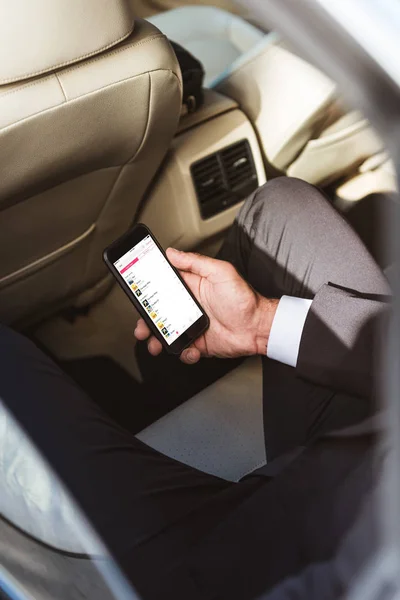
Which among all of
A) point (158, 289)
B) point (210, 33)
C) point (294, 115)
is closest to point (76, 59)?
point (158, 289)

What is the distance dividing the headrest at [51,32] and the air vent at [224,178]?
0.40 m

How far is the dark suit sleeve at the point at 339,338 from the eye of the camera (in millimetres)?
885

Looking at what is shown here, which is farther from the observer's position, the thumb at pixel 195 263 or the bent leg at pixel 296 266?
the thumb at pixel 195 263

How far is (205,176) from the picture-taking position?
3.97 feet

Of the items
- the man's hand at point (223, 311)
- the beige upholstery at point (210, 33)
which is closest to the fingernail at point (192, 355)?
the man's hand at point (223, 311)

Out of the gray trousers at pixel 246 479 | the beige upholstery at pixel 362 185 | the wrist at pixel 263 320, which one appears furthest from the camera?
the beige upholstery at pixel 362 185

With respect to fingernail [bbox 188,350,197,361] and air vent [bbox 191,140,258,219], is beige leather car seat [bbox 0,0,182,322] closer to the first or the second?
air vent [bbox 191,140,258,219]

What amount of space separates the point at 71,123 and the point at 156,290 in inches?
12.6

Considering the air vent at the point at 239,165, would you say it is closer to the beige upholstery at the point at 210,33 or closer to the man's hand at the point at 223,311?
the man's hand at the point at 223,311

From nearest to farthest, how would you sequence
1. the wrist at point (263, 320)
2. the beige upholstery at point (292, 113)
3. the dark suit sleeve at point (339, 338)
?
1. the dark suit sleeve at point (339, 338)
2. the wrist at point (263, 320)
3. the beige upholstery at point (292, 113)

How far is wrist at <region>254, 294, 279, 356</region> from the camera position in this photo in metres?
1.01

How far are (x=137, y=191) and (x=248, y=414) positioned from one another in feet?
1.38

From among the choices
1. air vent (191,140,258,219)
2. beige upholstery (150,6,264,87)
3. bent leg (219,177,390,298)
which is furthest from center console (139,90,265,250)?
beige upholstery (150,6,264,87)

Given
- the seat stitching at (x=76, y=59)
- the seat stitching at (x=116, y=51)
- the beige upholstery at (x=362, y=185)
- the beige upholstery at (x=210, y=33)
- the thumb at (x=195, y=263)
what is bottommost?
the beige upholstery at (x=362, y=185)
